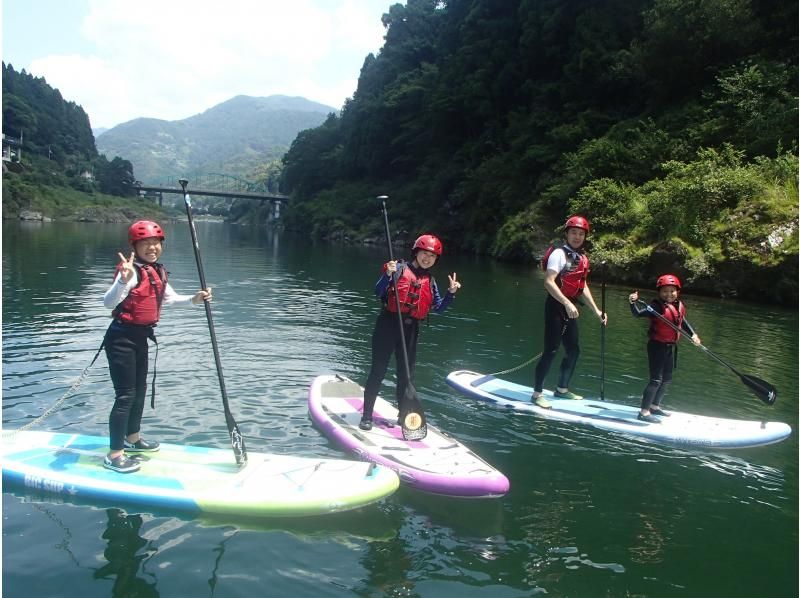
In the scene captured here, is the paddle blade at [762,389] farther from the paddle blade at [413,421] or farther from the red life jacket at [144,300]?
the red life jacket at [144,300]

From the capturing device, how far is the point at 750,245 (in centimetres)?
2114

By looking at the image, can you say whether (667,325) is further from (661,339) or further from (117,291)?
(117,291)

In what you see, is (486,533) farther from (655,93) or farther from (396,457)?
(655,93)

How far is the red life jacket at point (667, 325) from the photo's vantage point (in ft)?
24.7

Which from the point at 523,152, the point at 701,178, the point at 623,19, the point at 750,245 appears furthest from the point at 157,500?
the point at 623,19

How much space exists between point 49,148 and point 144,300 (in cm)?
14517

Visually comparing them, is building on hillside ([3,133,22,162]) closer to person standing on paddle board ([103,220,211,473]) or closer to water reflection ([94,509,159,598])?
person standing on paddle board ([103,220,211,473])

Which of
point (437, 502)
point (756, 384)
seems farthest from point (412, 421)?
point (756, 384)

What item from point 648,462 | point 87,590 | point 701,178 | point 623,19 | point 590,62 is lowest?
point 87,590

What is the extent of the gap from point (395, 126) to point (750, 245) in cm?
5614

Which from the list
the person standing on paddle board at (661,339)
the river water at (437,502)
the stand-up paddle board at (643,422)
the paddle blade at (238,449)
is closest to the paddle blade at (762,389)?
the stand-up paddle board at (643,422)

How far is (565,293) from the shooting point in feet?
26.4

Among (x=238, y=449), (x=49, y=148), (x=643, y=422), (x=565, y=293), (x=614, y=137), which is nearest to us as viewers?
(x=238, y=449)

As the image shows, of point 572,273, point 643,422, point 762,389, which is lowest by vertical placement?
point 643,422
